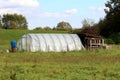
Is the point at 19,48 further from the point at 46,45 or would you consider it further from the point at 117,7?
the point at 117,7

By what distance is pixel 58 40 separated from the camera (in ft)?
178

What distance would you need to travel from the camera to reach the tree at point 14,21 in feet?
504

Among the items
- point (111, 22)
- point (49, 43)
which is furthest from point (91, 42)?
point (111, 22)

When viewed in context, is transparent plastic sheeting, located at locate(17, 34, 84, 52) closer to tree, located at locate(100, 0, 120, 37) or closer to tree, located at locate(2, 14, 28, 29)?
tree, located at locate(100, 0, 120, 37)

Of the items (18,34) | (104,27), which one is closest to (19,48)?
(104,27)

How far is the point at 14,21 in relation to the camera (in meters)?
159

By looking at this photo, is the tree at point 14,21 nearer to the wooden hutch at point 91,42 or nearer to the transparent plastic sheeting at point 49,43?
the wooden hutch at point 91,42

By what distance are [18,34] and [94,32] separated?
37.0 meters

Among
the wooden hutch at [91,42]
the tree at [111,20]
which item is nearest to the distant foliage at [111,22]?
the tree at [111,20]

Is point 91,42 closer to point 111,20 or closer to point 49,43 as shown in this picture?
point 49,43

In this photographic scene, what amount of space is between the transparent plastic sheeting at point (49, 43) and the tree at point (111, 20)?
3407 centimetres

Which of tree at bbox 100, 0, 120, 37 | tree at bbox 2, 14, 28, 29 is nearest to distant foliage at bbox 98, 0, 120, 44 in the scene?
tree at bbox 100, 0, 120, 37

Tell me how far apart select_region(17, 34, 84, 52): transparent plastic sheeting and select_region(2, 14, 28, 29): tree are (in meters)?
97.7

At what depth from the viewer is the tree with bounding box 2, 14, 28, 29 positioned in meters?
154
